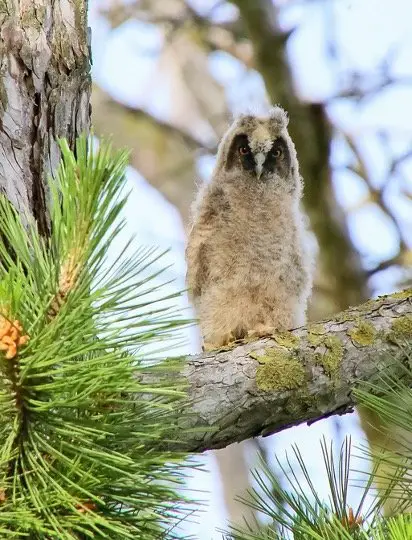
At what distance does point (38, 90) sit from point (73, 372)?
127 cm

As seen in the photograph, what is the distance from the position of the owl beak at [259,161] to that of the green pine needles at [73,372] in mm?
2370

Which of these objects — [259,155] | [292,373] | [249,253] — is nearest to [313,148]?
[259,155]

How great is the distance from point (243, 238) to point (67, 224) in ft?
7.15

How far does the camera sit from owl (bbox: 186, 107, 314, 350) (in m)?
3.57

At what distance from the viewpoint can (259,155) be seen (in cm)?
395

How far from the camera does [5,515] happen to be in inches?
58.5

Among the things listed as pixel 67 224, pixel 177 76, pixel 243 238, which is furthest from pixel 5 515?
pixel 177 76

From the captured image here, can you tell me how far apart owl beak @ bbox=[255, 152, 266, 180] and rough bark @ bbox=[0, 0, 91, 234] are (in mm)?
1345

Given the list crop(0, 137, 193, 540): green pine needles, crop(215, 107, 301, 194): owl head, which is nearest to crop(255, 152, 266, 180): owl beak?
crop(215, 107, 301, 194): owl head

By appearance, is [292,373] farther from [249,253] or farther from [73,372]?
[249,253]

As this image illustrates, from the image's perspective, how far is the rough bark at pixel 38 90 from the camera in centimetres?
246

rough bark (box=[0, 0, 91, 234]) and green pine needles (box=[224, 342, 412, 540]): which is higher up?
rough bark (box=[0, 0, 91, 234])

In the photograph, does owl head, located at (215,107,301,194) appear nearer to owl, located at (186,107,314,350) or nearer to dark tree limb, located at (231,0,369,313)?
owl, located at (186,107,314,350)

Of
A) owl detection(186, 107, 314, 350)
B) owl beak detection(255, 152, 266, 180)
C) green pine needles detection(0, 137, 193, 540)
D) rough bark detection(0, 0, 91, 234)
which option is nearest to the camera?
green pine needles detection(0, 137, 193, 540)
